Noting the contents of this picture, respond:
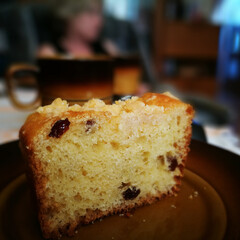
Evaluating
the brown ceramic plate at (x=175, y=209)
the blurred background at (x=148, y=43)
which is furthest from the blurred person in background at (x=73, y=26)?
the brown ceramic plate at (x=175, y=209)

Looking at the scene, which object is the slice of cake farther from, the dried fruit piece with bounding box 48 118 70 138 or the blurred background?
the blurred background

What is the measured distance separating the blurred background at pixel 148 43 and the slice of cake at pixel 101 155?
29 cm

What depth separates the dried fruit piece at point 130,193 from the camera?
76cm

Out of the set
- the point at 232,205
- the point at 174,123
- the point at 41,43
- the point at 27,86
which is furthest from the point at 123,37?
the point at 232,205

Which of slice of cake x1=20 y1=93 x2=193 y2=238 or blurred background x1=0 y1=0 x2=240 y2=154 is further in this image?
blurred background x1=0 y1=0 x2=240 y2=154

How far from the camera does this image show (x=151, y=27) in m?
4.50

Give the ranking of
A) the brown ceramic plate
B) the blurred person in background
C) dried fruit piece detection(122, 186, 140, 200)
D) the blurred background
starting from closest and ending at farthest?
the brown ceramic plate
dried fruit piece detection(122, 186, 140, 200)
the blurred background
the blurred person in background

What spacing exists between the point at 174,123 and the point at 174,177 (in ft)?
0.59

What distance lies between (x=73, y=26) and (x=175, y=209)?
251 centimetres

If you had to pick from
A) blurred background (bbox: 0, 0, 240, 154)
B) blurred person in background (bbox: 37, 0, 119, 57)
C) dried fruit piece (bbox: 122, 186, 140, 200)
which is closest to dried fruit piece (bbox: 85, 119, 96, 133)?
dried fruit piece (bbox: 122, 186, 140, 200)

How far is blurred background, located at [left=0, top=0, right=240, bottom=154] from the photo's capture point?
173cm

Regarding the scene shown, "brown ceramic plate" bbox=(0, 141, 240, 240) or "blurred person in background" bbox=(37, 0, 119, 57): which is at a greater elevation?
"blurred person in background" bbox=(37, 0, 119, 57)

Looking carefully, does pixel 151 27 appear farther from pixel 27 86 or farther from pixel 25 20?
pixel 27 86

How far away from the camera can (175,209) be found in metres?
0.70
